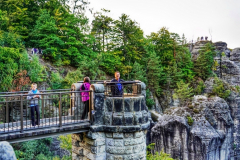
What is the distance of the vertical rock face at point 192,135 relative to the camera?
47.8 feet

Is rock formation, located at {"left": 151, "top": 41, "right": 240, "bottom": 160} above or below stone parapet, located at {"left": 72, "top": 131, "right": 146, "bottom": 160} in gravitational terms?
below

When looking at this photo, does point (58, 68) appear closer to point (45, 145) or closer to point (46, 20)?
point (46, 20)

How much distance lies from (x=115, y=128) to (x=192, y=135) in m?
10.3

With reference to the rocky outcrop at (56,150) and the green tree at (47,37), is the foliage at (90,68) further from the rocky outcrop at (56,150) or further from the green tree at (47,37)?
the rocky outcrop at (56,150)

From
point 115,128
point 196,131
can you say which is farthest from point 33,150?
point 196,131

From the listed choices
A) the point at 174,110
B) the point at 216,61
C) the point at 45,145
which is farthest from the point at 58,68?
the point at 216,61

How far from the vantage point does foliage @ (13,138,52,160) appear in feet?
42.9

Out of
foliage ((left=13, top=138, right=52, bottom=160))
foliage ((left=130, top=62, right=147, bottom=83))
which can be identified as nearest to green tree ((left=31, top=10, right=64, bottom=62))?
foliage ((left=13, top=138, right=52, bottom=160))

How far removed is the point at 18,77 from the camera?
14.2m

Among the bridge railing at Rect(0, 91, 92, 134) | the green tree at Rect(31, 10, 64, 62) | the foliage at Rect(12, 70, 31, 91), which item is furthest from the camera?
the green tree at Rect(31, 10, 64, 62)

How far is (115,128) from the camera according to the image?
21.5 ft

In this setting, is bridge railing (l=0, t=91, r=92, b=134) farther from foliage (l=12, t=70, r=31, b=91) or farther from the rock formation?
the rock formation

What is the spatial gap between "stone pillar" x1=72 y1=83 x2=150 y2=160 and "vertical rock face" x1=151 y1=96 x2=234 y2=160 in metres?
9.22

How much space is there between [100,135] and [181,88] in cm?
2176
